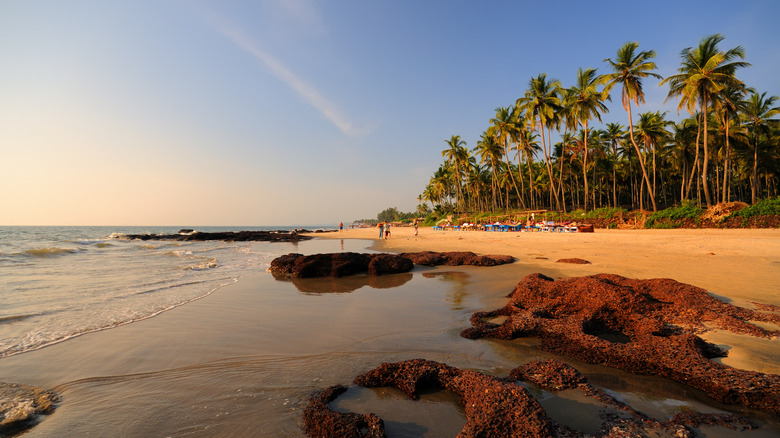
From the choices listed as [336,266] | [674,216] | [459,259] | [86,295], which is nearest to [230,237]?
[86,295]

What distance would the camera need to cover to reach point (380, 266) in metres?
11.8

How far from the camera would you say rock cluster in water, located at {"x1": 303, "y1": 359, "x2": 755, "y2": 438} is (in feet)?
7.95

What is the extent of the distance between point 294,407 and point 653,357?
3.89 m

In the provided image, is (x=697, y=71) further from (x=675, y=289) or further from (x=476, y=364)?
(x=476, y=364)

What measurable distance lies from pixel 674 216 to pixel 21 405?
34.2 meters

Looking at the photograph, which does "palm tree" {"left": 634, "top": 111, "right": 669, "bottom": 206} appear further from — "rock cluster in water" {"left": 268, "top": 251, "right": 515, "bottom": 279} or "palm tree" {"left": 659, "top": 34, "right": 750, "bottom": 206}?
"rock cluster in water" {"left": 268, "top": 251, "right": 515, "bottom": 279}

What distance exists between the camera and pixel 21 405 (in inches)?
133

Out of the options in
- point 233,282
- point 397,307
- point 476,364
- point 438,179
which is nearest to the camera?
point 476,364

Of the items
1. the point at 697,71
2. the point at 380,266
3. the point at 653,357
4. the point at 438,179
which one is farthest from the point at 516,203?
the point at 653,357

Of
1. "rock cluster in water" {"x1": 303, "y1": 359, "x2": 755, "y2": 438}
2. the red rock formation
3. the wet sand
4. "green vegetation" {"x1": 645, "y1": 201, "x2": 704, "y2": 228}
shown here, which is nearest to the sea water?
the wet sand

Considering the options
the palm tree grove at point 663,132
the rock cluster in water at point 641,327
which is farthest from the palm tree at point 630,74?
the rock cluster in water at point 641,327

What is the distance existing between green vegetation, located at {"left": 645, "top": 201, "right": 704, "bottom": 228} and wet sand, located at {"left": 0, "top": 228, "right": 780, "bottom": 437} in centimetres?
1927

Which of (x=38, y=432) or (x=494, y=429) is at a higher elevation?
(x=494, y=429)

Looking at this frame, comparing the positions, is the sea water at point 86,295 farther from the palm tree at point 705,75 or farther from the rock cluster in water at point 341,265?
the palm tree at point 705,75
